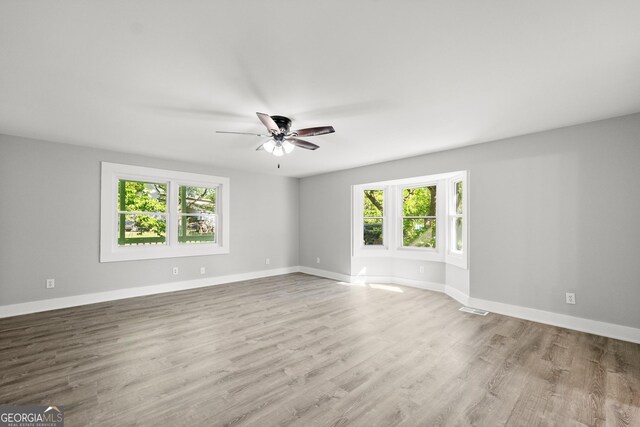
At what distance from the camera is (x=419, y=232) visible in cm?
573

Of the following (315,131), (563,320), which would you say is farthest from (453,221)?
(315,131)

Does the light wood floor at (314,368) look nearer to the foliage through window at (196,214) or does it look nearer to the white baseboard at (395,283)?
the white baseboard at (395,283)

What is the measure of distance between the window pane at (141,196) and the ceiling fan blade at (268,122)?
352cm

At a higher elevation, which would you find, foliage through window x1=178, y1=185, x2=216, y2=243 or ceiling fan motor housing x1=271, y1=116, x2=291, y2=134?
ceiling fan motor housing x1=271, y1=116, x2=291, y2=134

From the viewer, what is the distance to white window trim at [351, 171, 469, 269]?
16.6 feet

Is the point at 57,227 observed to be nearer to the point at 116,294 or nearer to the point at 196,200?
the point at 116,294

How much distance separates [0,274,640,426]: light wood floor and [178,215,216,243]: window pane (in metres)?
1.86

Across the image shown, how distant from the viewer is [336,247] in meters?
6.42

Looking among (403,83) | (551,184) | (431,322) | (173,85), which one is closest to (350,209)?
(431,322)

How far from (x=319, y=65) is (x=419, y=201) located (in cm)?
421

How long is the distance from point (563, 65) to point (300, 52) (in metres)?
2.01

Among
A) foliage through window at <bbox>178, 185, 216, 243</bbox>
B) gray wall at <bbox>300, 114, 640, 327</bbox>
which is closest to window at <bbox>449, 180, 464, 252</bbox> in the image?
gray wall at <bbox>300, 114, 640, 327</bbox>

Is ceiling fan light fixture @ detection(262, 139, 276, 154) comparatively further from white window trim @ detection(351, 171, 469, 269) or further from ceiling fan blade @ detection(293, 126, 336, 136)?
white window trim @ detection(351, 171, 469, 269)

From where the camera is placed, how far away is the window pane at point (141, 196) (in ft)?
16.5
